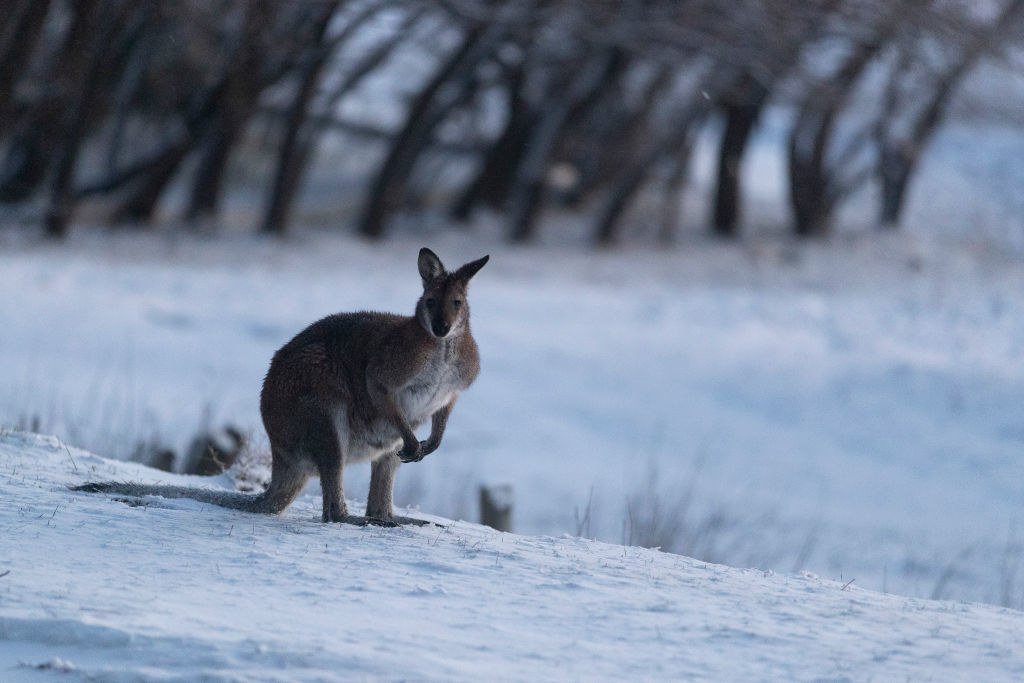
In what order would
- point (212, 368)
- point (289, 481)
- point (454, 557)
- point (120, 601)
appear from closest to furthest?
point (120, 601)
point (454, 557)
point (289, 481)
point (212, 368)

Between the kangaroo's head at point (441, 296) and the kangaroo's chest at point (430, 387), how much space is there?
0.48ft

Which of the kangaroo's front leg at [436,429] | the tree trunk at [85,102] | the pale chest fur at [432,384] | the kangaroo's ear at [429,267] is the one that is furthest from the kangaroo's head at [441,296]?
the tree trunk at [85,102]

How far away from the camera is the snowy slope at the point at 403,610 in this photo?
3.50 meters

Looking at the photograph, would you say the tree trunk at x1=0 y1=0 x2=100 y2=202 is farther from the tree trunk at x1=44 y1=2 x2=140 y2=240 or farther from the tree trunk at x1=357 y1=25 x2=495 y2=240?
the tree trunk at x1=357 y1=25 x2=495 y2=240

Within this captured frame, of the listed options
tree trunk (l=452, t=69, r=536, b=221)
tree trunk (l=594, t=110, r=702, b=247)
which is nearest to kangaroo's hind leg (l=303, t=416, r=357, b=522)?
tree trunk (l=594, t=110, r=702, b=247)

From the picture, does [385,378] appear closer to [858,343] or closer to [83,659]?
[83,659]

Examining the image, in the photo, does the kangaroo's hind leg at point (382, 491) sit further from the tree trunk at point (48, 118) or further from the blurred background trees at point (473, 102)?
the tree trunk at point (48, 118)

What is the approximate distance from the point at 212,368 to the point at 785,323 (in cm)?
833

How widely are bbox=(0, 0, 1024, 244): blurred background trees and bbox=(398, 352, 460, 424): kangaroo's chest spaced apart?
31.0 ft

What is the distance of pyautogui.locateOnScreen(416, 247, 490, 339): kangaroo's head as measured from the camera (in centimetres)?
482

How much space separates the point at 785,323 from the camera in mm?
16688

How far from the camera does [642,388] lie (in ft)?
45.9

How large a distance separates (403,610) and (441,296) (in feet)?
4.65

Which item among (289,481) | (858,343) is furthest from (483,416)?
(289,481)
